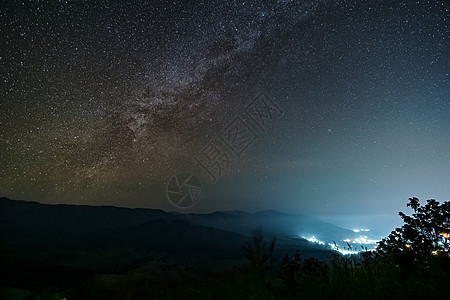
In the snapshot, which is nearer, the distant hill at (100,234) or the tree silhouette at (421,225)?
the tree silhouette at (421,225)

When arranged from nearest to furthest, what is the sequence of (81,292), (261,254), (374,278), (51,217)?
(374,278), (261,254), (81,292), (51,217)

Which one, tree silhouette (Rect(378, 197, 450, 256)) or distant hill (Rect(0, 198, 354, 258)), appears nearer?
tree silhouette (Rect(378, 197, 450, 256))

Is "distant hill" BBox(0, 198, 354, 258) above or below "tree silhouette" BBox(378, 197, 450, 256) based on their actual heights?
below

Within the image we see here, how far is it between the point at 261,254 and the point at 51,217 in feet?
453

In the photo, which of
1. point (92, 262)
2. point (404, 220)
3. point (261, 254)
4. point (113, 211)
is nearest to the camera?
point (261, 254)

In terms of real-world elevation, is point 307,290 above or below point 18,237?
above

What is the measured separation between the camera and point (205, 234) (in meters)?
110

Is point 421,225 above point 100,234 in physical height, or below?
above

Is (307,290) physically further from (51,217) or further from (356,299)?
(51,217)

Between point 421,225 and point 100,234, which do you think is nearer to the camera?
point 421,225

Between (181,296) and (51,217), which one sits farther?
(51,217)

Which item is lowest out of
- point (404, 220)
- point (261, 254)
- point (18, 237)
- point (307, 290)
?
point (18, 237)

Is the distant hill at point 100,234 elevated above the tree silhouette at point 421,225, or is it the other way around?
the tree silhouette at point 421,225

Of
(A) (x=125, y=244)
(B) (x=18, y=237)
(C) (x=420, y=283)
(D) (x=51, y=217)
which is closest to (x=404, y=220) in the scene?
(C) (x=420, y=283)
